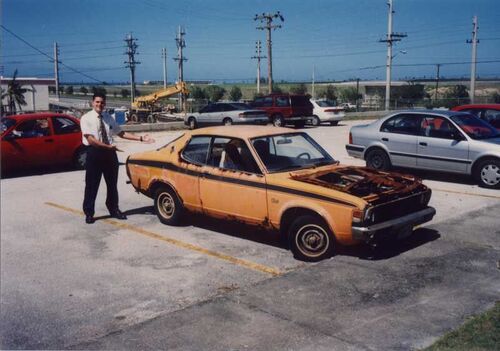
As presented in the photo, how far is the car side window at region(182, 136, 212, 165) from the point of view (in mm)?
7566

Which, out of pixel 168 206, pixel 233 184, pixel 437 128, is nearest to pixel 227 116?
pixel 437 128

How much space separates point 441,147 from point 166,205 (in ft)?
19.8

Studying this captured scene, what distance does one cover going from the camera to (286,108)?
26.9 meters

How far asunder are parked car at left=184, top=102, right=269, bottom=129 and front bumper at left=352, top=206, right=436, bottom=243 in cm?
1858

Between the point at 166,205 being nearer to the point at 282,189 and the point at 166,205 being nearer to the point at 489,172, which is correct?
the point at 282,189

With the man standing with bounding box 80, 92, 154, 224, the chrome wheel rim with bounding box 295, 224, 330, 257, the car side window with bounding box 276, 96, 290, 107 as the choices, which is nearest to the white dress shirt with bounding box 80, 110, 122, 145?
the man standing with bounding box 80, 92, 154, 224

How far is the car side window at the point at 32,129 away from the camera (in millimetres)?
12547

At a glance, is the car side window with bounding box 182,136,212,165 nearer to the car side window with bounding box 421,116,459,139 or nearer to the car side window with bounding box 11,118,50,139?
the car side window with bounding box 421,116,459,139

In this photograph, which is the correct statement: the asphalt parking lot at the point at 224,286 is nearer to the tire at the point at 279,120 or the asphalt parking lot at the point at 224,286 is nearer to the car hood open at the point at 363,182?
the car hood open at the point at 363,182

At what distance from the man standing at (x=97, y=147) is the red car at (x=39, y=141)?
509cm

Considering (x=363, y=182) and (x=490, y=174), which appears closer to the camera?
(x=363, y=182)

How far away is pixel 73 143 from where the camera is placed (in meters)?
13.4

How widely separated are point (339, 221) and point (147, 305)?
88.6 inches

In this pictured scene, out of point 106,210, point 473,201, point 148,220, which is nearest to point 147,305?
point 148,220
